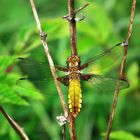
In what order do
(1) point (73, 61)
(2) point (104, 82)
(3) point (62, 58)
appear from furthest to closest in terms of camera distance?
(3) point (62, 58), (2) point (104, 82), (1) point (73, 61)

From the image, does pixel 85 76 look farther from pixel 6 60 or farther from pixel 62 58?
pixel 62 58

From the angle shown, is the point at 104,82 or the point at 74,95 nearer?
the point at 74,95

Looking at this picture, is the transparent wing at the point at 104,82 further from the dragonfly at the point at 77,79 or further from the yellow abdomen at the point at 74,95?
the yellow abdomen at the point at 74,95

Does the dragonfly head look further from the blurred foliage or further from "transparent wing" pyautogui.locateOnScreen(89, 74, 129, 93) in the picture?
the blurred foliage

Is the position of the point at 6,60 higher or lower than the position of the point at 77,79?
higher

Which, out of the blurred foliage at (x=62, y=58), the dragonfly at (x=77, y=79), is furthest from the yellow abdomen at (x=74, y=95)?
the blurred foliage at (x=62, y=58)

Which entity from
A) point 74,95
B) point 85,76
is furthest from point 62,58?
point 74,95

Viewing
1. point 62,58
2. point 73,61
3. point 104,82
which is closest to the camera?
point 73,61

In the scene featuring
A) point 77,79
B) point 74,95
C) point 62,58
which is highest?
point 62,58

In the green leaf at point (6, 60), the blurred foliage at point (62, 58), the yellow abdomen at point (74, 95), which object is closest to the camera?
the yellow abdomen at point (74, 95)
